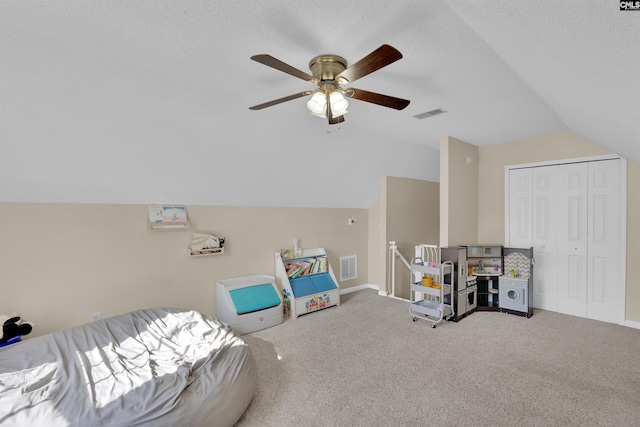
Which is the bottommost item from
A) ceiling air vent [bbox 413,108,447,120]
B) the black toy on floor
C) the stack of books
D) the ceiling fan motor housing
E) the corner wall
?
the black toy on floor

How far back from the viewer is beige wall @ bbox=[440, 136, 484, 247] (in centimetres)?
405

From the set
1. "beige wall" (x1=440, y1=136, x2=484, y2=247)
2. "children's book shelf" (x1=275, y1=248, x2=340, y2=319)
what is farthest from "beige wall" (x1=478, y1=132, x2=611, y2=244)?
"children's book shelf" (x1=275, y1=248, x2=340, y2=319)

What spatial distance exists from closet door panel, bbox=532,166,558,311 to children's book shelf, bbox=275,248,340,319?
9.53 ft

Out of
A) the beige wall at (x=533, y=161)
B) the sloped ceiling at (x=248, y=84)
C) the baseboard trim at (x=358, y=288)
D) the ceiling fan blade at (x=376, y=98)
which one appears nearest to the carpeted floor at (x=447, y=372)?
the beige wall at (x=533, y=161)

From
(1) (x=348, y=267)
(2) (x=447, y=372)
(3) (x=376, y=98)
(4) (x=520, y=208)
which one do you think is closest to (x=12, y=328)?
(3) (x=376, y=98)

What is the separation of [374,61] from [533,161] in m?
3.81

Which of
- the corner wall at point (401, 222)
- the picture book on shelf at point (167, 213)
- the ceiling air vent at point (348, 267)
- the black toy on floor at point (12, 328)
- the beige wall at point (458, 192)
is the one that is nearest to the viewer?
the black toy on floor at point (12, 328)

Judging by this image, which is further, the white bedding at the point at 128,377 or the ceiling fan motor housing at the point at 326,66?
the ceiling fan motor housing at the point at 326,66

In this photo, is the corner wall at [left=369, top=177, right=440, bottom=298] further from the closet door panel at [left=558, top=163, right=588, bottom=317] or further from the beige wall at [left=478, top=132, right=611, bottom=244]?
the closet door panel at [left=558, top=163, right=588, bottom=317]

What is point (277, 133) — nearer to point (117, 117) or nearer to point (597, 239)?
point (117, 117)

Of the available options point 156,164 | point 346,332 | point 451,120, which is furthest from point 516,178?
point 156,164

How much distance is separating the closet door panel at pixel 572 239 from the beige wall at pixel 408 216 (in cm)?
210

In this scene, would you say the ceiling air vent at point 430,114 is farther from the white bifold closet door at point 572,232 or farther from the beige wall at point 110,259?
the beige wall at point 110,259

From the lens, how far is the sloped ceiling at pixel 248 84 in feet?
4.76
